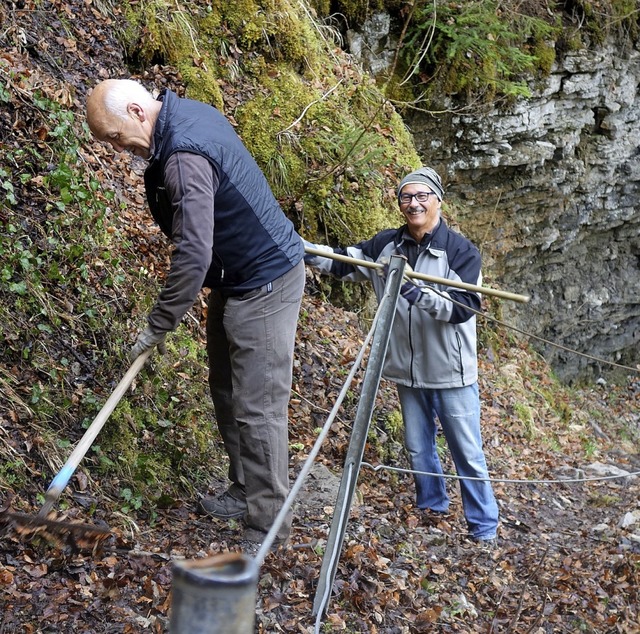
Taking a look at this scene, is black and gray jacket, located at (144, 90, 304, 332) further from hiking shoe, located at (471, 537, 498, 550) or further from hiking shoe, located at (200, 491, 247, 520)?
hiking shoe, located at (471, 537, 498, 550)

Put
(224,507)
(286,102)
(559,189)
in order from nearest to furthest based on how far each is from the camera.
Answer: (224,507)
(286,102)
(559,189)

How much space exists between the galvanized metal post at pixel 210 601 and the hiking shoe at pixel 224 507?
311 centimetres

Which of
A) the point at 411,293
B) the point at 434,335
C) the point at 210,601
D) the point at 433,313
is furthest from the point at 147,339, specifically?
the point at 210,601

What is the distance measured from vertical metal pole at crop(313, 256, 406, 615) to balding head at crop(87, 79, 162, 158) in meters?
1.38

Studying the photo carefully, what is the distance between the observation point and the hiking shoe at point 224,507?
4305mm

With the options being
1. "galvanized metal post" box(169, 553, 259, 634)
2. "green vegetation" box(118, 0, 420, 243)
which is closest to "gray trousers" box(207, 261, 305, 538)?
"galvanized metal post" box(169, 553, 259, 634)

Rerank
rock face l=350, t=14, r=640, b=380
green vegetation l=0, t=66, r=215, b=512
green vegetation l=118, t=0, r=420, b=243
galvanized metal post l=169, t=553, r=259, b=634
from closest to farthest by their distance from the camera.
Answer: galvanized metal post l=169, t=553, r=259, b=634
green vegetation l=0, t=66, r=215, b=512
green vegetation l=118, t=0, r=420, b=243
rock face l=350, t=14, r=640, b=380

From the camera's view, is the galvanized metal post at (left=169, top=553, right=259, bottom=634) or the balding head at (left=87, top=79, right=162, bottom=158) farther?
the balding head at (left=87, top=79, right=162, bottom=158)

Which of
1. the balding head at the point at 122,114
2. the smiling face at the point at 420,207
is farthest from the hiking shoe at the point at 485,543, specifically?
the balding head at the point at 122,114

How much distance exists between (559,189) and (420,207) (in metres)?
7.29

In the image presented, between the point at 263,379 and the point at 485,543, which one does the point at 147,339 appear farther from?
the point at 485,543

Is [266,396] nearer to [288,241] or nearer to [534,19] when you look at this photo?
[288,241]

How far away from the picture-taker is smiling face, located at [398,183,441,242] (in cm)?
469

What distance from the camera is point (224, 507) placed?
432 centimetres
